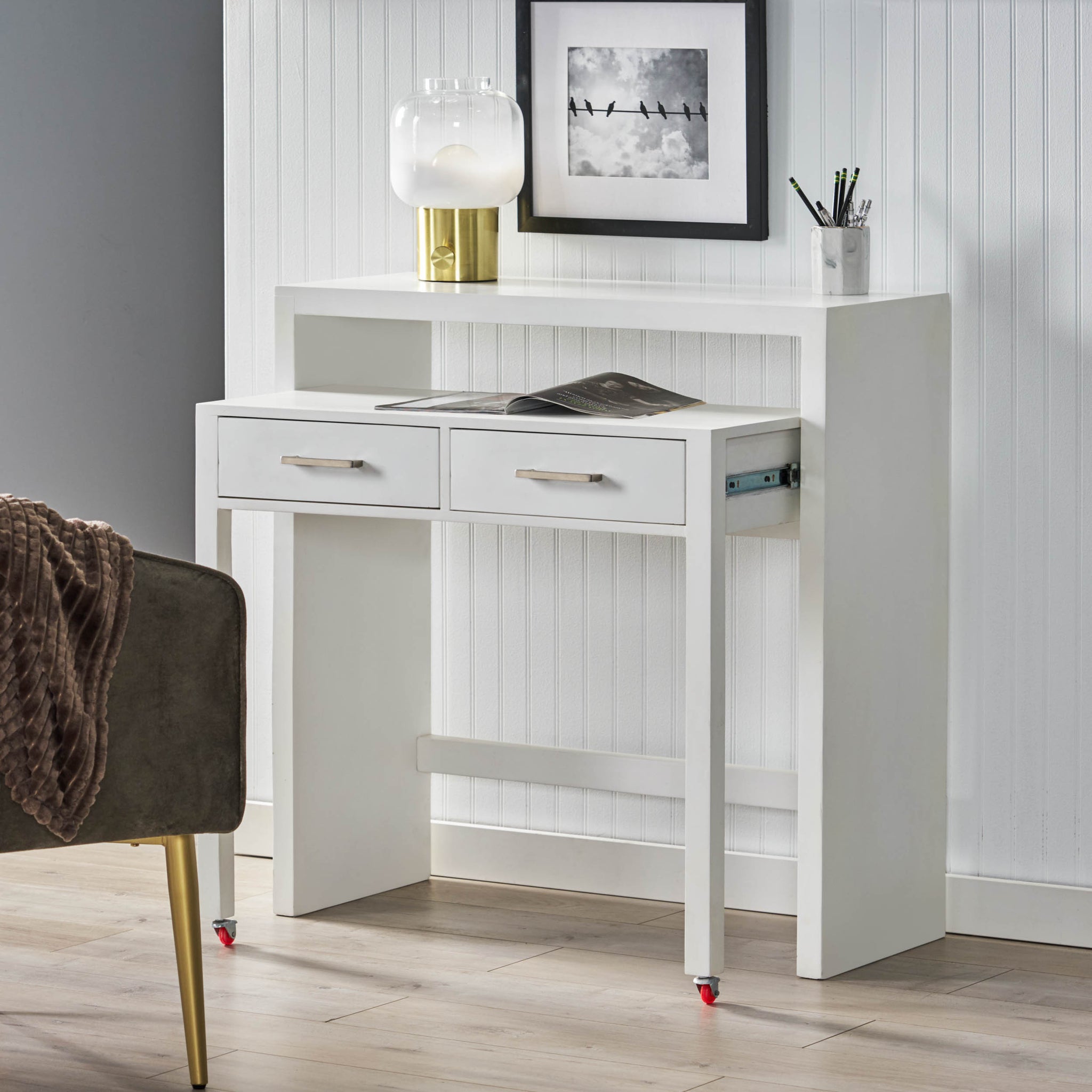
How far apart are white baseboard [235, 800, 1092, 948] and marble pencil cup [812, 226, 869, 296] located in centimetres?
89

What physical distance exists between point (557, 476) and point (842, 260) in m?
0.58

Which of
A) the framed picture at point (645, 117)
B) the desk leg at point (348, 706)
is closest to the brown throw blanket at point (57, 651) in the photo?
the desk leg at point (348, 706)

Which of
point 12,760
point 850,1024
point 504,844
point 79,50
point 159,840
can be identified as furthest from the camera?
point 79,50

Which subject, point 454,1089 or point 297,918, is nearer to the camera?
point 454,1089

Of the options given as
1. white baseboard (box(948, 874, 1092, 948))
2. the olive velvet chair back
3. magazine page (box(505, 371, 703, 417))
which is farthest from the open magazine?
white baseboard (box(948, 874, 1092, 948))

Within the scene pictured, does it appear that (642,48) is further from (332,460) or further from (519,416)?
(332,460)

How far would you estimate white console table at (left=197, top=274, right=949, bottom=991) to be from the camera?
109 inches

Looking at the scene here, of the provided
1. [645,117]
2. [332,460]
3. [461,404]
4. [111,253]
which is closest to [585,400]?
[461,404]

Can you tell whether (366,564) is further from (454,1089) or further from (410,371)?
(454,1089)

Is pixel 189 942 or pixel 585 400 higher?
pixel 585 400

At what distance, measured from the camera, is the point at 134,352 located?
177 inches

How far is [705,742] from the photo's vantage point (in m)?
2.76

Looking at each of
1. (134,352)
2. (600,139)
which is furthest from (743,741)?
(134,352)

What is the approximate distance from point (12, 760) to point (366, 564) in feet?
3.69
